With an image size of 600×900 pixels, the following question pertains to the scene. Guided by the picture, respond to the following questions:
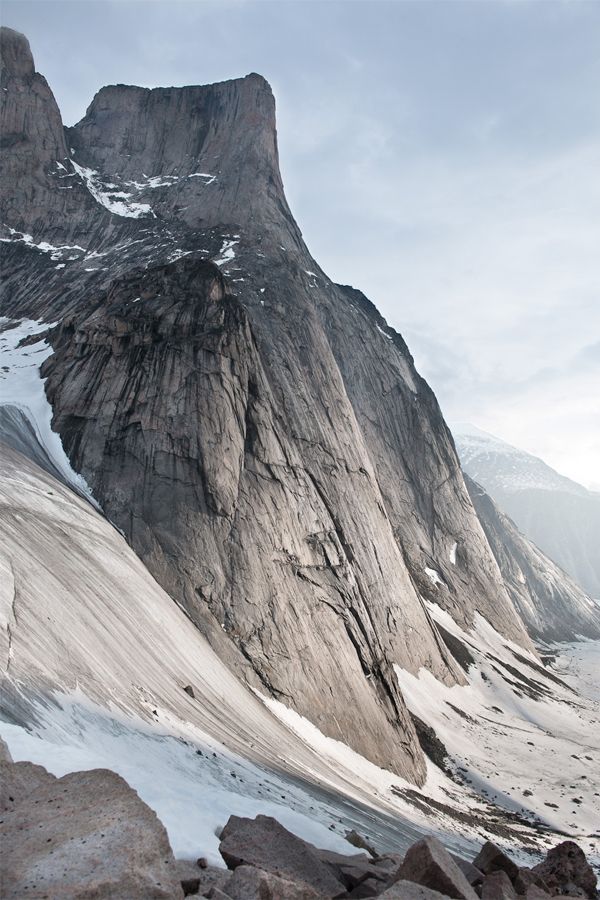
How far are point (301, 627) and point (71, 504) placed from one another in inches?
567

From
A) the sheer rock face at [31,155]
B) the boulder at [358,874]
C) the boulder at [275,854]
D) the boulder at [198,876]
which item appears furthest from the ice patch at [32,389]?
the boulder at [198,876]

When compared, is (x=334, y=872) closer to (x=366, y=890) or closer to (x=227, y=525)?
(x=366, y=890)

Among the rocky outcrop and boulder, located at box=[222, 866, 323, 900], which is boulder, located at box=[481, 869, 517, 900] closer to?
the rocky outcrop

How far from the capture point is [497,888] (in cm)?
923

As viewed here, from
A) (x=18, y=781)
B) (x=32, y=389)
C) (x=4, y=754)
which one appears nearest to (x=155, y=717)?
(x=4, y=754)

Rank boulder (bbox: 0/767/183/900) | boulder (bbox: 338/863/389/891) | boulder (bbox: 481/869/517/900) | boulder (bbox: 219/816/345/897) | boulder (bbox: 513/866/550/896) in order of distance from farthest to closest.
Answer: boulder (bbox: 513/866/550/896) → boulder (bbox: 481/869/517/900) → boulder (bbox: 338/863/389/891) → boulder (bbox: 219/816/345/897) → boulder (bbox: 0/767/183/900)

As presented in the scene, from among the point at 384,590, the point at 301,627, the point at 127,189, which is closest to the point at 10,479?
the point at 301,627

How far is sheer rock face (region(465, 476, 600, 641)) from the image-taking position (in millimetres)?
126250

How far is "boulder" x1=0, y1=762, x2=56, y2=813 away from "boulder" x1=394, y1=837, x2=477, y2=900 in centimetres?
469

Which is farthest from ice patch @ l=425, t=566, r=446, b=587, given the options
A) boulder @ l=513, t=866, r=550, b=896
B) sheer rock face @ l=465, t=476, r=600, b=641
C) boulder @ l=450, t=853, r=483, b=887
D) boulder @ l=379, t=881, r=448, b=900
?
boulder @ l=379, t=881, r=448, b=900

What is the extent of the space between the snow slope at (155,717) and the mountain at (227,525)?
126 millimetres

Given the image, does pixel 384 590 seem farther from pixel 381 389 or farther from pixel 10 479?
pixel 381 389

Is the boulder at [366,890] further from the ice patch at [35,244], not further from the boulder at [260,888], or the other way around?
the ice patch at [35,244]

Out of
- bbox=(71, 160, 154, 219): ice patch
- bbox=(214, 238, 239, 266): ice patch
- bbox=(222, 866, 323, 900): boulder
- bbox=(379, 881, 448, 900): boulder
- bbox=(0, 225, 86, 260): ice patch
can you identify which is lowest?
bbox=(222, 866, 323, 900): boulder
